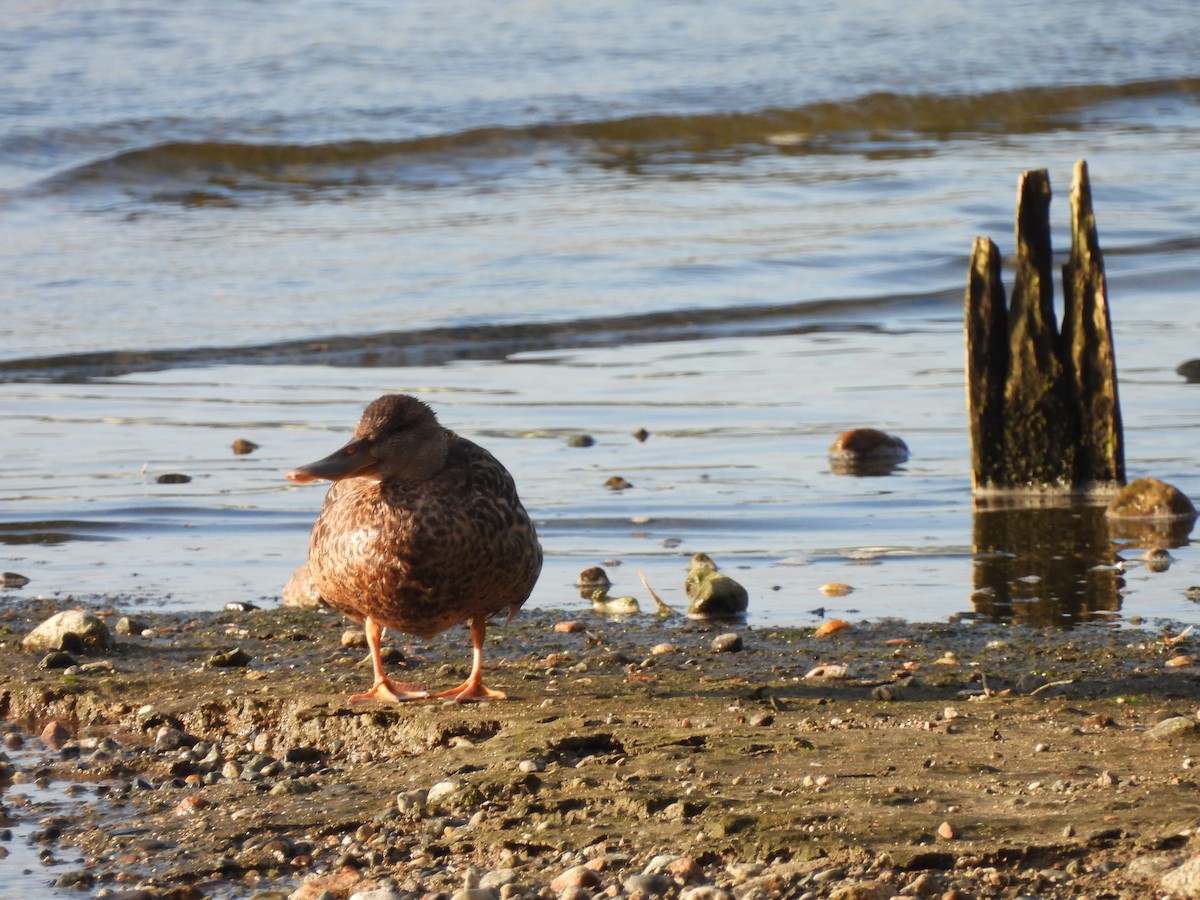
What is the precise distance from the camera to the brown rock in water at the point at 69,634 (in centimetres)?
587

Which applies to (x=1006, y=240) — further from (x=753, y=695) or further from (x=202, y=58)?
(x=202, y=58)

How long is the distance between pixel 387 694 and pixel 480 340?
8010 millimetres

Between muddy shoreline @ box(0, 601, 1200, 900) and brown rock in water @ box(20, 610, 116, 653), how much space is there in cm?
5

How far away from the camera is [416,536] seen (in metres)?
4.95

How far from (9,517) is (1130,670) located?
204 inches

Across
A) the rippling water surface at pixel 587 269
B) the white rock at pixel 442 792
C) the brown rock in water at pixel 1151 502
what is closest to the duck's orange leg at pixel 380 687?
the white rock at pixel 442 792

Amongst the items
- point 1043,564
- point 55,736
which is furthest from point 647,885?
point 1043,564

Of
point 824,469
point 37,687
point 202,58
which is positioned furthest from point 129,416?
point 202,58

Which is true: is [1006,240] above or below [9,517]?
above

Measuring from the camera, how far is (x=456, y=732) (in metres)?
4.92

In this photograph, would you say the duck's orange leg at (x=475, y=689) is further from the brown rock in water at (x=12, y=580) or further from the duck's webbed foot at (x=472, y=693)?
the brown rock in water at (x=12, y=580)

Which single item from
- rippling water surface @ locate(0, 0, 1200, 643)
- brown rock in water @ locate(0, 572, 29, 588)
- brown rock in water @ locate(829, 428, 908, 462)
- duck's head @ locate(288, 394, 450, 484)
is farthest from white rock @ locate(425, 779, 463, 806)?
brown rock in water @ locate(829, 428, 908, 462)

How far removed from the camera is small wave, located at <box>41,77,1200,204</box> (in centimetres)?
2019

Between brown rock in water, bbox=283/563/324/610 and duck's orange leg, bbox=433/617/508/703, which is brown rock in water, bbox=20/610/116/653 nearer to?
brown rock in water, bbox=283/563/324/610
